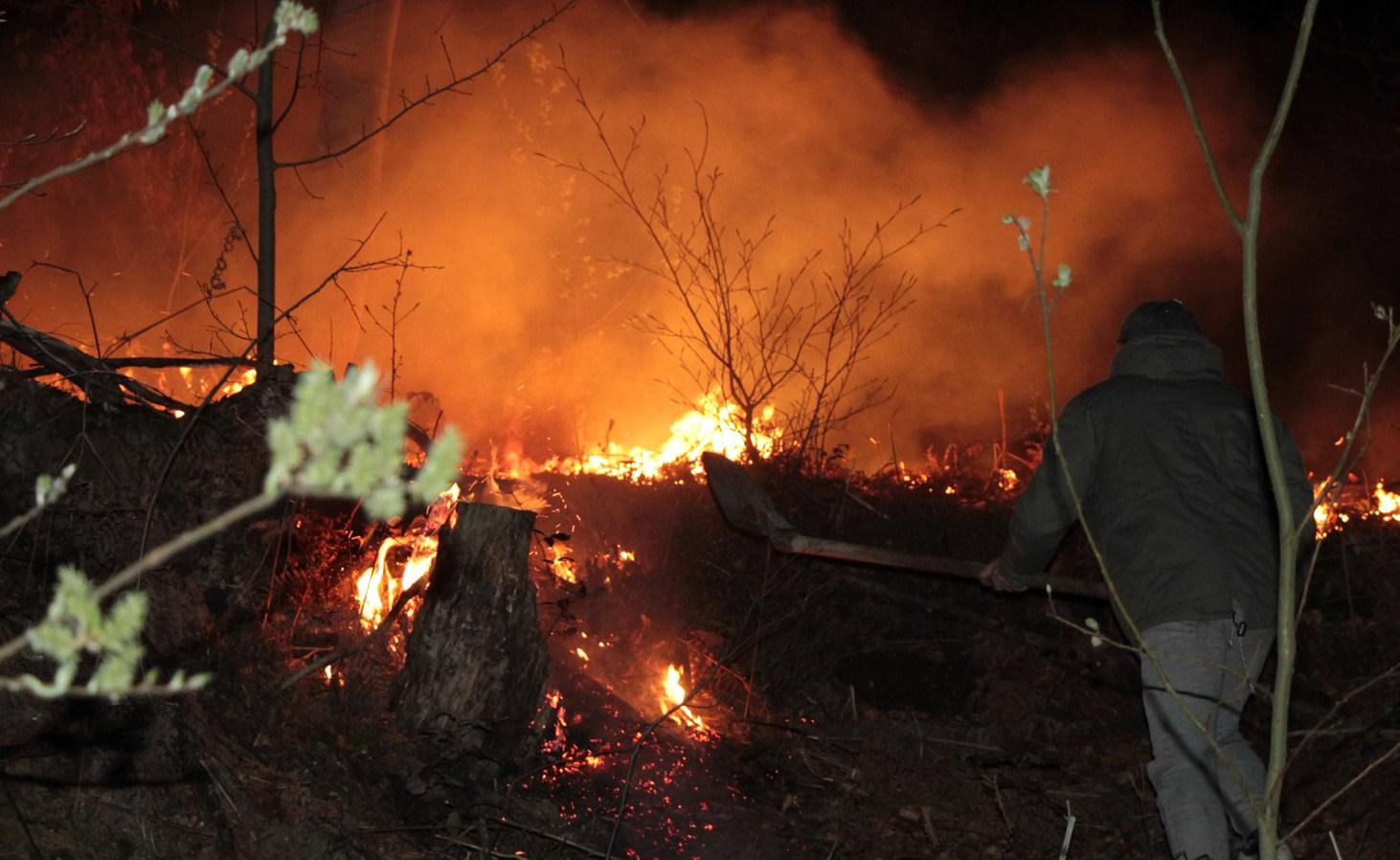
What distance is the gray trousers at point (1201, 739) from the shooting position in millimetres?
3760

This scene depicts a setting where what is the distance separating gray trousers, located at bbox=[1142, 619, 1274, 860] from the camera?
12.3 feet

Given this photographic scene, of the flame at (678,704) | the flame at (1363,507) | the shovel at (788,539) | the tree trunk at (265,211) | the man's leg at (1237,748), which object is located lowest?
the man's leg at (1237,748)

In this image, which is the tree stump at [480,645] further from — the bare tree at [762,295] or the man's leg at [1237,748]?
the bare tree at [762,295]

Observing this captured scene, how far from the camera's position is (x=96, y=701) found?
354 centimetres

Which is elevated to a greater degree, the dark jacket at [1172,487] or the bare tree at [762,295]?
the bare tree at [762,295]

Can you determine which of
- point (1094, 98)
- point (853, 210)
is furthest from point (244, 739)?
point (1094, 98)

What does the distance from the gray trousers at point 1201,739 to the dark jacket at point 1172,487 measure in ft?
0.27

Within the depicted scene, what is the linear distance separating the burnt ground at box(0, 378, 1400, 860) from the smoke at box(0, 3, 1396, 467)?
346 centimetres

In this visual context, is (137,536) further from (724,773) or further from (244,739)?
(724,773)

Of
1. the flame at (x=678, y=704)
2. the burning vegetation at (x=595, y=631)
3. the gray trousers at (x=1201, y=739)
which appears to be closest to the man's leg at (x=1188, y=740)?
the gray trousers at (x=1201, y=739)

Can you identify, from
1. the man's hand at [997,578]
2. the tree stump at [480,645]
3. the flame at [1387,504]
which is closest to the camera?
the tree stump at [480,645]

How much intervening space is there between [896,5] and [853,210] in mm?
3439

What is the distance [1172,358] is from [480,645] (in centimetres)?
301

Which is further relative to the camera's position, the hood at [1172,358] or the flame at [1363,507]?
the flame at [1363,507]
